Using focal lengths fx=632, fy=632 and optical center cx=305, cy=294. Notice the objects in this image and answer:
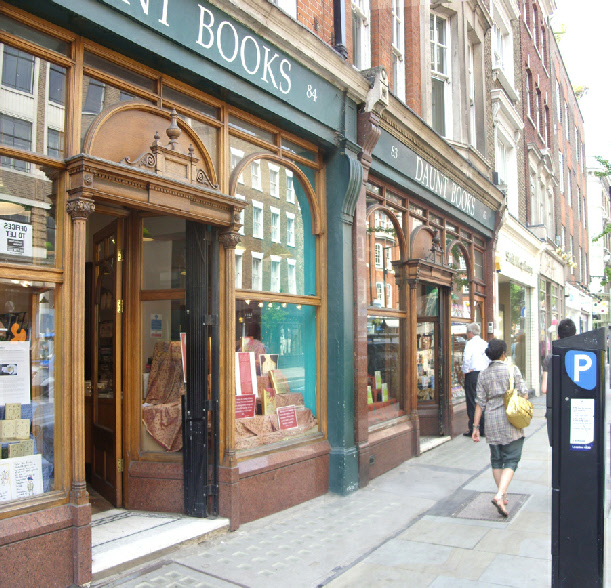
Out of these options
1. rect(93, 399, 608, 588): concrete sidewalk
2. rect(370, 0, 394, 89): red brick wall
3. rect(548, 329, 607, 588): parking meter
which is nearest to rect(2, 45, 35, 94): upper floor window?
rect(93, 399, 608, 588): concrete sidewalk

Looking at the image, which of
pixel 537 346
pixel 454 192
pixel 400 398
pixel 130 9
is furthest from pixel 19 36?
pixel 537 346

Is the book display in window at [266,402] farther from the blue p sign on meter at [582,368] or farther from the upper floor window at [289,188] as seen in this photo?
the blue p sign on meter at [582,368]

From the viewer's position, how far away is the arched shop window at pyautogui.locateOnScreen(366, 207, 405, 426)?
336 inches

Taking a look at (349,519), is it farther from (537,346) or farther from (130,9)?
(537,346)

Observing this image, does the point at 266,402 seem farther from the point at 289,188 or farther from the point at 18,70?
the point at 18,70

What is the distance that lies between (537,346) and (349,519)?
1536 centimetres

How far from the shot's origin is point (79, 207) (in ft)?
14.8

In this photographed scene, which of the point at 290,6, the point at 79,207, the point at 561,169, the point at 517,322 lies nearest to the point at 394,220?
the point at 290,6

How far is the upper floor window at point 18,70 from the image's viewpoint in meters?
4.30

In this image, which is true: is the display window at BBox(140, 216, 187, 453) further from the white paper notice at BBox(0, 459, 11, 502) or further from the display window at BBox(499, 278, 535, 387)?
the display window at BBox(499, 278, 535, 387)

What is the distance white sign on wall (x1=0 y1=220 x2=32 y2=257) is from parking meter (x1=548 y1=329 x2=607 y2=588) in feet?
11.7

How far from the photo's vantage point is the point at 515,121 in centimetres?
1755

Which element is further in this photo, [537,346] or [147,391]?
[537,346]

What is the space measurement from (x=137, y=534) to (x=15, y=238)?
259cm
